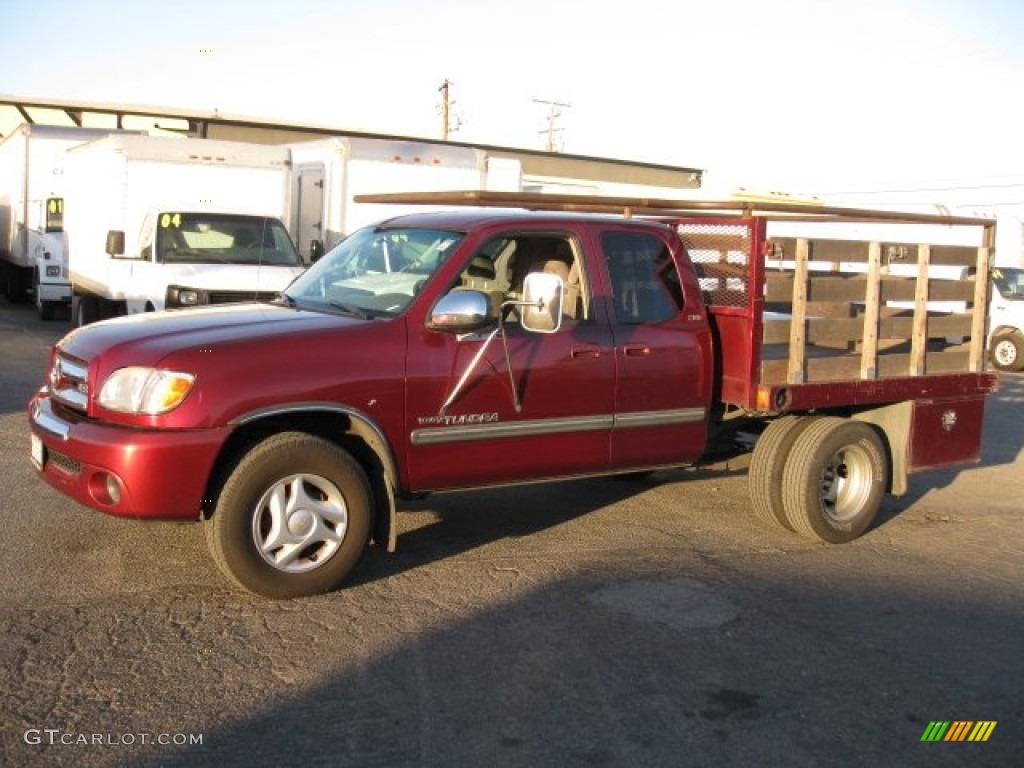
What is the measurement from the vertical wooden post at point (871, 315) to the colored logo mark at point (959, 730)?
3.09m

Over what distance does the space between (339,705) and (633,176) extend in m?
34.0

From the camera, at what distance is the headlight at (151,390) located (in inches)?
191

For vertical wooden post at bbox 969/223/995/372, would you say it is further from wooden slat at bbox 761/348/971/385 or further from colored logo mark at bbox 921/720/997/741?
colored logo mark at bbox 921/720/997/741

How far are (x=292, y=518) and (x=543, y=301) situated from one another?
64.9 inches

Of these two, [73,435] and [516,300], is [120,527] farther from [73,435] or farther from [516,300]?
[516,300]

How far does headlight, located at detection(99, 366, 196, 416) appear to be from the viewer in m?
4.86

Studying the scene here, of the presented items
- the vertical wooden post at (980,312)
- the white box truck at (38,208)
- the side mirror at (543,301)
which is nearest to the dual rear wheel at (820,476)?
the vertical wooden post at (980,312)

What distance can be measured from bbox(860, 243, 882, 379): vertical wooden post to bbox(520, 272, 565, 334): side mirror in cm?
242

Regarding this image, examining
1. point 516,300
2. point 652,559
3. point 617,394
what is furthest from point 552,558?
point 516,300

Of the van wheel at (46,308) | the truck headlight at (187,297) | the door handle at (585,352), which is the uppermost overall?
the truck headlight at (187,297)

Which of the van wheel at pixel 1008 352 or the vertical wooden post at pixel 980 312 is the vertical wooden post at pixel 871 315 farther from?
the van wheel at pixel 1008 352

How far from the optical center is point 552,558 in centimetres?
615

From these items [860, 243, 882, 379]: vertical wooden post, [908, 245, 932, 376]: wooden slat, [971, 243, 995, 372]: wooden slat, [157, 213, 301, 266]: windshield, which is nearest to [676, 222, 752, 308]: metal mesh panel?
[860, 243, 882, 379]: vertical wooden post

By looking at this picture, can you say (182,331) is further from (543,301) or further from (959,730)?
(959,730)
